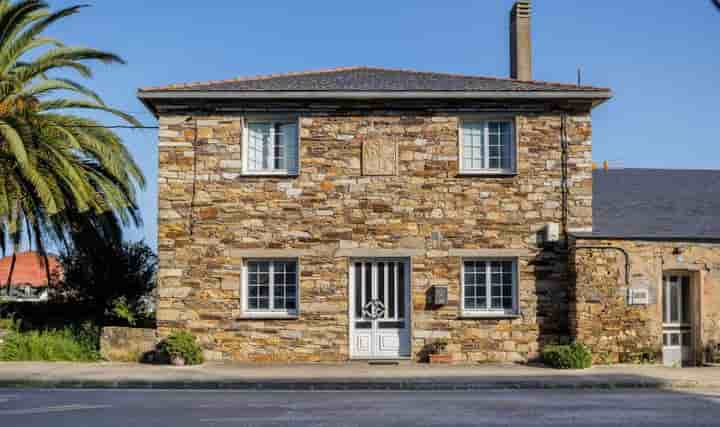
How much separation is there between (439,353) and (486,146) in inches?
186

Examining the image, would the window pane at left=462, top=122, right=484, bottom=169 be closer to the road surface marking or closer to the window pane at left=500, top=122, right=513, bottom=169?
the window pane at left=500, top=122, right=513, bottom=169

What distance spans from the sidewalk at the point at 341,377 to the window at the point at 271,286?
152cm

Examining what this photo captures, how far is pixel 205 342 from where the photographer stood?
18.3 metres

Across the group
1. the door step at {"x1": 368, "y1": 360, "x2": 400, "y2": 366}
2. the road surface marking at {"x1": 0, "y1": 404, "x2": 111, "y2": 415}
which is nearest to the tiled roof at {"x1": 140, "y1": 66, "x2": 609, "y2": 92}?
the door step at {"x1": 368, "y1": 360, "x2": 400, "y2": 366}

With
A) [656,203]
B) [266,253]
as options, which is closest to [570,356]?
[656,203]

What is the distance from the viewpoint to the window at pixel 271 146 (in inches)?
739

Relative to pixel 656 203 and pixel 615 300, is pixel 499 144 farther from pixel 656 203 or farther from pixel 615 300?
pixel 656 203

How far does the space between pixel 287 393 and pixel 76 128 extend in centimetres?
979

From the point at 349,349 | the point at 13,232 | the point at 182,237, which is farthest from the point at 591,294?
the point at 13,232

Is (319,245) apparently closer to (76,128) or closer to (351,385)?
(351,385)

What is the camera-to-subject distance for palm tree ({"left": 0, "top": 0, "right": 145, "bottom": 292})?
18.9 meters

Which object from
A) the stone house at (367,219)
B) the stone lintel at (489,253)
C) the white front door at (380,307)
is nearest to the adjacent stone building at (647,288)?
the stone house at (367,219)

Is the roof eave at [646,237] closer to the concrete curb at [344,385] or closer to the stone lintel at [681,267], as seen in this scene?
the stone lintel at [681,267]

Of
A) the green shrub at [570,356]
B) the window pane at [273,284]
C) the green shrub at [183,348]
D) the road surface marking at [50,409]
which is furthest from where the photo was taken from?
the window pane at [273,284]
